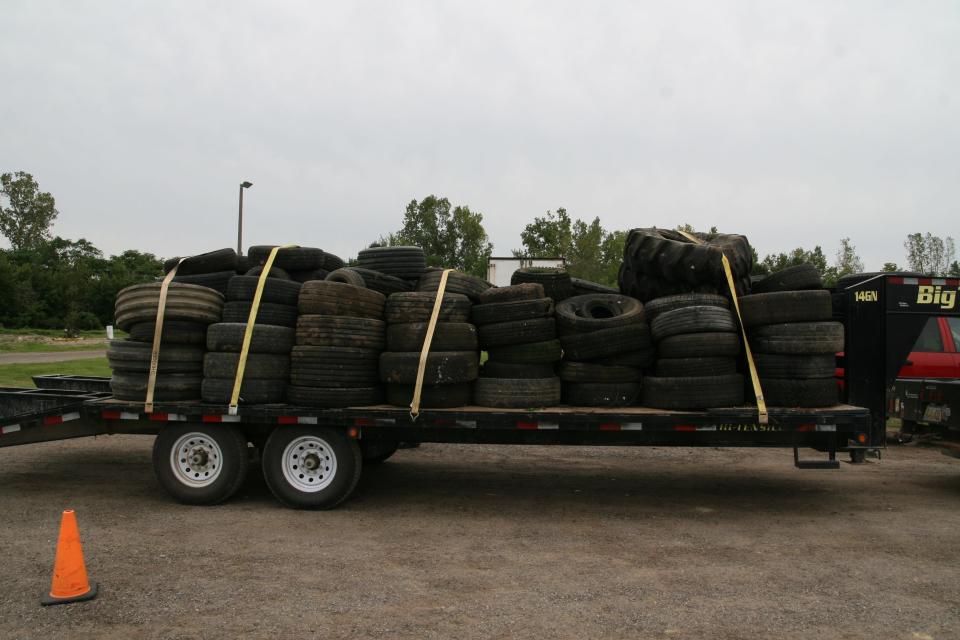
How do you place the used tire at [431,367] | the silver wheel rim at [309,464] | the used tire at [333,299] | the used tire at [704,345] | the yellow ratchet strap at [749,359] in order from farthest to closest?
the silver wheel rim at [309,464] → the used tire at [333,299] → the used tire at [431,367] → the used tire at [704,345] → the yellow ratchet strap at [749,359]

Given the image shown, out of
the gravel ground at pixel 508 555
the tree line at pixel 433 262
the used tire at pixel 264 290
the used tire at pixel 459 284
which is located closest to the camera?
the gravel ground at pixel 508 555

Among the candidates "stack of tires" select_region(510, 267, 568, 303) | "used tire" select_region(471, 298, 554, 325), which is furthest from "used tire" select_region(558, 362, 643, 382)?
"stack of tires" select_region(510, 267, 568, 303)

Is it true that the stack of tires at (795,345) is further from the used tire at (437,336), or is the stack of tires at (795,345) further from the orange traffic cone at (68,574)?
the orange traffic cone at (68,574)

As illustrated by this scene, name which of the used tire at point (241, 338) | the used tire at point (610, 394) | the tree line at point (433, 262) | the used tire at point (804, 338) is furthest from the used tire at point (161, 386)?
the tree line at point (433, 262)

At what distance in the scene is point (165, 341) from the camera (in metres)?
6.89

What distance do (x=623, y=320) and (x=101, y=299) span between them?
44907 millimetres

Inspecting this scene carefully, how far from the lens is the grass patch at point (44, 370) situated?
15.6 metres

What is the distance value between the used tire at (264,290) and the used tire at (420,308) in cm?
102

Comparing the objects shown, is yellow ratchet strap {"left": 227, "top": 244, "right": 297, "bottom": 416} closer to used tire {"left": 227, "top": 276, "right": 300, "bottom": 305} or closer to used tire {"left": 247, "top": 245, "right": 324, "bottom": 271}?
used tire {"left": 227, "top": 276, "right": 300, "bottom": 305}

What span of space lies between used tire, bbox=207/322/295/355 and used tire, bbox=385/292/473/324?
110 centimetres

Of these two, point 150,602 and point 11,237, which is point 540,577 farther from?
point 11,237

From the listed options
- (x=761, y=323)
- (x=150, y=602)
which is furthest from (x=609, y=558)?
(x=150, y=602)

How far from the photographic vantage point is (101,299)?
143 ft

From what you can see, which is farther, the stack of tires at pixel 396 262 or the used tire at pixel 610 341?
the stack of tires at pixel 396 262
